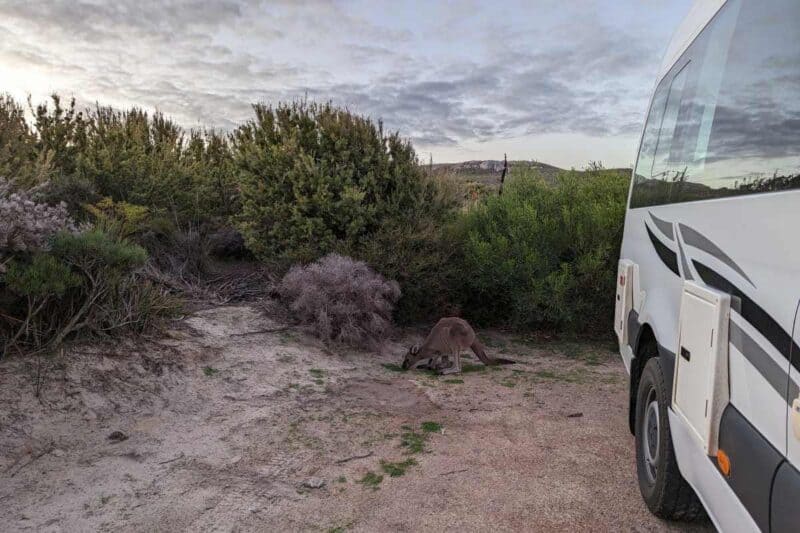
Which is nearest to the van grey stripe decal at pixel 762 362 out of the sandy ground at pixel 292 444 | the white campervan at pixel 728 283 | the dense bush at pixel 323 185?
the white campervan at pixel 728 283

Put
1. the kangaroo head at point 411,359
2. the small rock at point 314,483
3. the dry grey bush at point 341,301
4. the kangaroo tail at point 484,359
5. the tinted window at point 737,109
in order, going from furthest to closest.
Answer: the dry grey bush at point 341,301 → the kangaroo tail at point 484,359 → the kangaroo head at point 411,359 → the small rock at point 314,483 → the tinted window at point 737,109

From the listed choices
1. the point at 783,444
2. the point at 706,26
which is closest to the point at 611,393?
the point at 706,26

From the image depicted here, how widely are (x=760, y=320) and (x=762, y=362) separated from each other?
143mm

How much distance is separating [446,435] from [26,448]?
125 inches

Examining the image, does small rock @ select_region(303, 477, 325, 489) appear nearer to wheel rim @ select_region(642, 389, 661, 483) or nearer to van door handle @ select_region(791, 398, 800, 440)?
wheel rim @ select_region(642, 389, 661, 483)

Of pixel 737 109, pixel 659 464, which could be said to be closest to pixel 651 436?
pixel 659 464

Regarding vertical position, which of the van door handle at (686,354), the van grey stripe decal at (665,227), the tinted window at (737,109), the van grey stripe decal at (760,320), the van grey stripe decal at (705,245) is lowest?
the van door handle at (686,354)

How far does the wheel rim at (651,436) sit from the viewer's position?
11.1ft

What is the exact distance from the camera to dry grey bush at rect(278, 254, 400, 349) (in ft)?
23.3

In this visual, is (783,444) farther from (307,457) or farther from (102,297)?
(102,297)

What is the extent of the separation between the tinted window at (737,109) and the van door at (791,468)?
1.95ft

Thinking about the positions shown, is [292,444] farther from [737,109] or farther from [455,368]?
[737,109]

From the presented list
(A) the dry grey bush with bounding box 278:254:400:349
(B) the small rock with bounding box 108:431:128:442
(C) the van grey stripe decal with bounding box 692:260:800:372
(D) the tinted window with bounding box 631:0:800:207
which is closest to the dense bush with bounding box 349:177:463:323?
(A) the dry grey bush with bounding box 278:254:400:349

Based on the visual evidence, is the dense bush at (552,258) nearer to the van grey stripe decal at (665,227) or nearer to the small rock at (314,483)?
the van grey stripe decal at (665,227)
